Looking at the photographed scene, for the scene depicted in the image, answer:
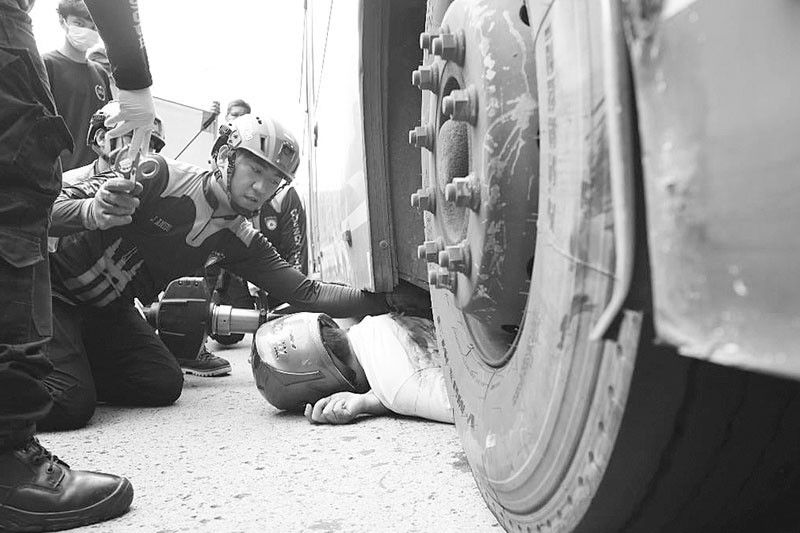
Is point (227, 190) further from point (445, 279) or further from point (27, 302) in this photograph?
point (445, 279)

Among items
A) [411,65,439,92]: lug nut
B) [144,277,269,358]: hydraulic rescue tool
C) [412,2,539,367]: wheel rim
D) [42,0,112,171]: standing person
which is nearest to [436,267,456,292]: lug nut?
[412,2,539,367]: wheel rim

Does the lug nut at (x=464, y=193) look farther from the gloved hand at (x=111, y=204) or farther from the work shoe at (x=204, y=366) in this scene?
the work shoe at (x=204, y=366)

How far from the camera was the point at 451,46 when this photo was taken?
0.92m

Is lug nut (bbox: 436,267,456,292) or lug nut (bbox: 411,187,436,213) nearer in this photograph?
lug nut (bbox: 436,267,456,292)

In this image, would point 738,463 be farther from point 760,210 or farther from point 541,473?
point 760,210

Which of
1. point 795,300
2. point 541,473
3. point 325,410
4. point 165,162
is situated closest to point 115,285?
point 165,162

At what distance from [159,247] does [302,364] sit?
3.18ft

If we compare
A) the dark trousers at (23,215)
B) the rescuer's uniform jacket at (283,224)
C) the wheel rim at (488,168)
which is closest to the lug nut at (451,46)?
the wheel rim at (488,168)

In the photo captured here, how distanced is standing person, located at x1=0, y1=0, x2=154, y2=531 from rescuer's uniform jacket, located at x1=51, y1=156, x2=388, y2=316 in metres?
1.03

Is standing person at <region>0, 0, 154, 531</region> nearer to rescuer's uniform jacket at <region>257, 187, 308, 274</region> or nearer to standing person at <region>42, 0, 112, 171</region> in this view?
standing person at <region>42, 0, 112, 171</region>

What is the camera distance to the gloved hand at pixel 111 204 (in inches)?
87.0

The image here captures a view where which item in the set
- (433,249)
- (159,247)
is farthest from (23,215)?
(159,247)

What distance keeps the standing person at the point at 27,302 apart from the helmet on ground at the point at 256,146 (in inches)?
53.0

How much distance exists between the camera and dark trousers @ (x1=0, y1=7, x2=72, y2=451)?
49.8 inches
